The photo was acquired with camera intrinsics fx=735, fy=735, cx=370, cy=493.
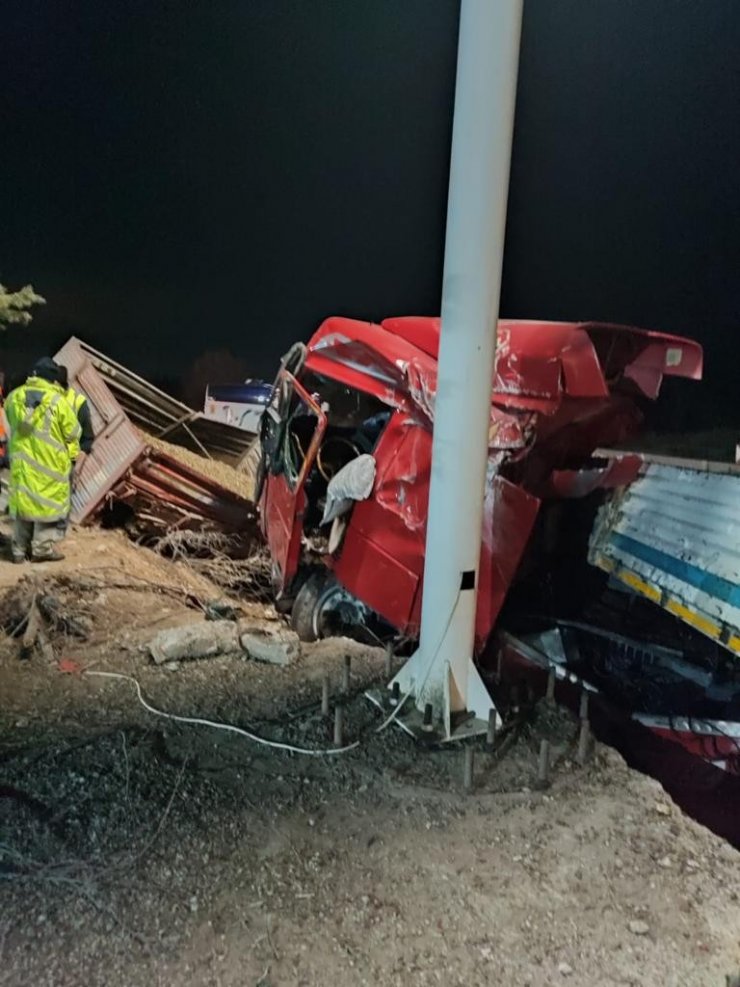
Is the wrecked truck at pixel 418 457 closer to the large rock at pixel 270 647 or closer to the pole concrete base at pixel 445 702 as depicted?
the large rock at pixel 270 647

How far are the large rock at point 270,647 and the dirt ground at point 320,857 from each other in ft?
1.00

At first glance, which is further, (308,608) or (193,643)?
(308,608)

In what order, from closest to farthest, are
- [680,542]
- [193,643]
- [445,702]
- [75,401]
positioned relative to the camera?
[445,702]
[193,643]
[680,542]
[75,401]

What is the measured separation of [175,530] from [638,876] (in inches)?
206

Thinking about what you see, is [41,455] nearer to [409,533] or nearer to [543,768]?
[409,533]

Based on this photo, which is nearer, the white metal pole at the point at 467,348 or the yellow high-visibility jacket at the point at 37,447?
the white metal pole at the point at 467,348

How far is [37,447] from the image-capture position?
5.67 m

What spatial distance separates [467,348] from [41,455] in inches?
159

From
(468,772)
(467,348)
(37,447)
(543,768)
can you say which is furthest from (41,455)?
(543,768)

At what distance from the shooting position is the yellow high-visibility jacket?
5641 millimetres

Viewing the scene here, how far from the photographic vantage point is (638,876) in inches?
90.8

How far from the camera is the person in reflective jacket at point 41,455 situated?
564 cm

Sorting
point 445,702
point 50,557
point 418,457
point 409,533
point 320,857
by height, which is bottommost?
point 50,557

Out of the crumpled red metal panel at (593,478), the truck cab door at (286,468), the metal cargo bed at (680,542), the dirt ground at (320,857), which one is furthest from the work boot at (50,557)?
the metal cargo bed at (680,542)
